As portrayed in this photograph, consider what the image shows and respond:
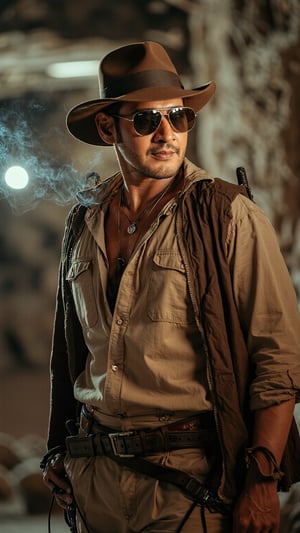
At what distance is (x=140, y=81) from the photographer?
2.25 metres

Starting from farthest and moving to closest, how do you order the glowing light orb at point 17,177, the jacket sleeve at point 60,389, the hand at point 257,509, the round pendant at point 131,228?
the glowing light orb at point 17,177, the jacket sleeve at point 60,389, the round pendant at point 131,228, the hand at point 257,509

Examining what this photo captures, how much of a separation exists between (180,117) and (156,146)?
0.10 m

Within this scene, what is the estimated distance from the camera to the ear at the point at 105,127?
2.41 m

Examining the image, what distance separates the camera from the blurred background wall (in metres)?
3.29

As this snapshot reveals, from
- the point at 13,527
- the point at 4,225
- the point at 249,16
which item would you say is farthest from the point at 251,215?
the point at 13,527

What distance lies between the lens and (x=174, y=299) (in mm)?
2039

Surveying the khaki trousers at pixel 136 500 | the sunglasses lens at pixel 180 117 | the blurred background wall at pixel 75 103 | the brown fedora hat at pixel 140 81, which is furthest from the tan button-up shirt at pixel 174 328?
the blurred background wall at pixel 75 103

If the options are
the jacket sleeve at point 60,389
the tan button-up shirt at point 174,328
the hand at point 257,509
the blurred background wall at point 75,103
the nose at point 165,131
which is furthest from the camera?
the blurred background wall at point 75,103

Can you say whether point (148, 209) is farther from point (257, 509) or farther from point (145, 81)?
point (257, 509)

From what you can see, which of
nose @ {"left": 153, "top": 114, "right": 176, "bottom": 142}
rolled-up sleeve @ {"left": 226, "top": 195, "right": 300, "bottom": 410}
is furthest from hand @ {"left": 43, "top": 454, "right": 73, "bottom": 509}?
nose @ {"left": 153, "top": 114, "right": 176, "bottom": 142}

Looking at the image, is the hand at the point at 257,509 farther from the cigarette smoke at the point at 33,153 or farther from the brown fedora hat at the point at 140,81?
the cigarette smoke at the point at 33,153

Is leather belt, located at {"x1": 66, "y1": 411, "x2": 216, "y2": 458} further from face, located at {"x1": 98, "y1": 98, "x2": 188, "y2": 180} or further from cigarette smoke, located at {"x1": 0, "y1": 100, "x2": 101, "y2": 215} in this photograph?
cigarette smoke, located at {"x1": 0, "y1": 100, "x2": 101, "y2": 215}

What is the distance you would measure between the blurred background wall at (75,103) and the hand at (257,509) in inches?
59.6

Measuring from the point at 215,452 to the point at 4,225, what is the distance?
1967mm
